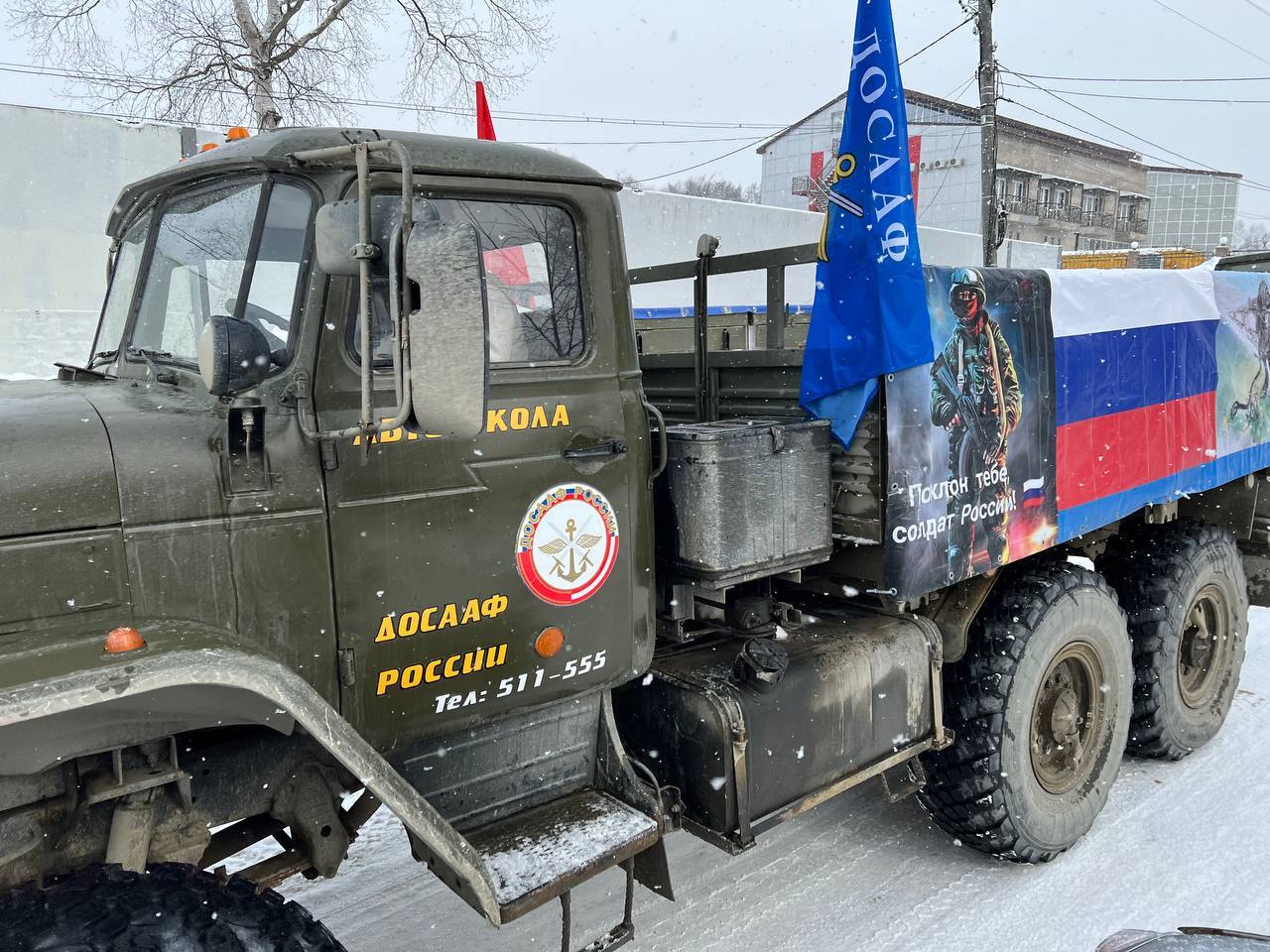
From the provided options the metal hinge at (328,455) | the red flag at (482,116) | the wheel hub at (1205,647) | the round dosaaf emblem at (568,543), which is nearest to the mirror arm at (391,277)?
the metal hinge at (328,455)

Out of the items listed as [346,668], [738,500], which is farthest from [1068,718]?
[346,668]

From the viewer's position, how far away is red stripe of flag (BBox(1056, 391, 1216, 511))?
149 inches

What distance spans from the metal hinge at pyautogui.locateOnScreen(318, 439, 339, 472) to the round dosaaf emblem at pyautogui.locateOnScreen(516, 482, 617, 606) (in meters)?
0.53

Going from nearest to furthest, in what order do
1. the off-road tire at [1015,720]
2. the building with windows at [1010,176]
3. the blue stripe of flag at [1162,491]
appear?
the off-road tire at [1015,720] → the blue stripe of flag at [1162,491] → the building with windows at [1010,176]

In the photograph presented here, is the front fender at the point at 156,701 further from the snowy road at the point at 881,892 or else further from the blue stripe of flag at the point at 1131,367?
the blue stripe of flag at the point at 1131,367

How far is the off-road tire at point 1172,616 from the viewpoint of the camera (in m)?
4.58

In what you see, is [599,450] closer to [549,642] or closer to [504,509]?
[504,509]

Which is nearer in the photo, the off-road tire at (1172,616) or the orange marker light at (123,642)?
the orange marker light at (123,642)

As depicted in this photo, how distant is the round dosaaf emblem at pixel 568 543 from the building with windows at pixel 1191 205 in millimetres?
44162

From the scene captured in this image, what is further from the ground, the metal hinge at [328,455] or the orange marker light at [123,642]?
the metal hinge at [328,455]

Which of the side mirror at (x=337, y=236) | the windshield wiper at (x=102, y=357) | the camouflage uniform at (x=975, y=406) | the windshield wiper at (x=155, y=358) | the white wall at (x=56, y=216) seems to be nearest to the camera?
the side mirror at (x=337, y=236)

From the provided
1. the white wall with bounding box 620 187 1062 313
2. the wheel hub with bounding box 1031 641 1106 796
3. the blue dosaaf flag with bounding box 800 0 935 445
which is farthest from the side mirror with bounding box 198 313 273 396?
the white wall with bounding box 620 187 1062 313

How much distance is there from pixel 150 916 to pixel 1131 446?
3.92 metres

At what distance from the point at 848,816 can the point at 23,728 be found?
358 cm
